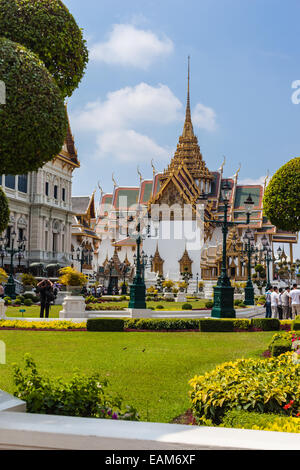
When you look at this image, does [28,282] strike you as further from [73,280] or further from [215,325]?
[215,325]

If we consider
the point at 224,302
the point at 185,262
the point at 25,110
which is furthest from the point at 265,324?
the point at 185,262

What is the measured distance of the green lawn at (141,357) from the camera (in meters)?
6.63

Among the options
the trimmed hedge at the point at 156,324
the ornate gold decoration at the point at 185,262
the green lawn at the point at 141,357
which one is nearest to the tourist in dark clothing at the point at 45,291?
the green lawn at the point at 141,357

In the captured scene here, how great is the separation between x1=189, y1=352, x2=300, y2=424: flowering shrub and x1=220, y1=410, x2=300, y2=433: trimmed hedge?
0.23m

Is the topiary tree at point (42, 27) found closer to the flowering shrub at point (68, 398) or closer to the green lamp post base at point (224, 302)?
the flowering shrub at point (68, 398)

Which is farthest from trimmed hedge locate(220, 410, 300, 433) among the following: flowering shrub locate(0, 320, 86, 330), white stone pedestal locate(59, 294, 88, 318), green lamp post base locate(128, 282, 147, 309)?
green lamp post base locate(128, 282, 147, 309)

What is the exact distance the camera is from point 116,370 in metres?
8.50

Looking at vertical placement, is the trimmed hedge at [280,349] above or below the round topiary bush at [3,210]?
below

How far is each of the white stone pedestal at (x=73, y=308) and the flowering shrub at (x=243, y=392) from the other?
14.5 m

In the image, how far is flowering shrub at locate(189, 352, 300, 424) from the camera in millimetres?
4480

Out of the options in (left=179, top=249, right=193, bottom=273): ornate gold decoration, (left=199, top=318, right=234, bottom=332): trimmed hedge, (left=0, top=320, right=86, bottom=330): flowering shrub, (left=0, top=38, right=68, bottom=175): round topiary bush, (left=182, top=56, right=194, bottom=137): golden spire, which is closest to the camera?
(left=0, top=38, right=68, bottom=175): round topiary bush

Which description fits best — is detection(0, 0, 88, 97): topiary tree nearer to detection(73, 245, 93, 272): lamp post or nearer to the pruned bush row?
→ the pruned bush row

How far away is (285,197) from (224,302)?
746cm

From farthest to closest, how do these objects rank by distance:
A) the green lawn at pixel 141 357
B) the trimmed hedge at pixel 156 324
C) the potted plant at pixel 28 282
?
the potted plant at pixel 28 282
the trimmed hedge at pixel 156 324
the green lawn at pixel 141 357
